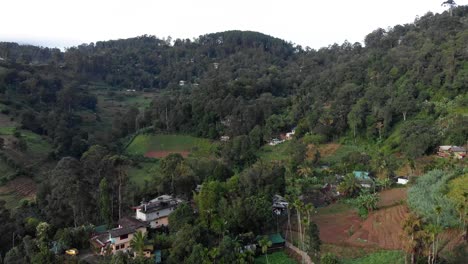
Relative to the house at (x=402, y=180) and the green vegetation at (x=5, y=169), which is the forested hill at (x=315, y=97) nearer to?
the house at (x=402, y=180)

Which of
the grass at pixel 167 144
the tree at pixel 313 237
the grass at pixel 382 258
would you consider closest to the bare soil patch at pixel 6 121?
the grass at pixel 167 144

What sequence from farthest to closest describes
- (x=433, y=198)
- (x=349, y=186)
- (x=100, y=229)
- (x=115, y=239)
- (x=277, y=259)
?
(x=349, y=186)
(x=100, y=229)
(x=433, y=198)
(x=277, y=259)
(x=115, y=239)

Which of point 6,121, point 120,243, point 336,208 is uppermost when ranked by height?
point 6,121

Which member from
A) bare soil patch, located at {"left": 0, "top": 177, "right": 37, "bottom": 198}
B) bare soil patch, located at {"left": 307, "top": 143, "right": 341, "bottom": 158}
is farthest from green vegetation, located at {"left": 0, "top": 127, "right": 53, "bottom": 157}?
bare soil patch, located at {"left": 307, "top": 143, "right": 341, "bottom": 158}

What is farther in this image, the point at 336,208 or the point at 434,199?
the point at 336,208

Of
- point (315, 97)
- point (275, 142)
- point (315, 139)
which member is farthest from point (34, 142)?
point (315, 97)

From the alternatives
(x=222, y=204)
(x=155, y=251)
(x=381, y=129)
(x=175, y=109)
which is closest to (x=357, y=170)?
(x=381, y=129)

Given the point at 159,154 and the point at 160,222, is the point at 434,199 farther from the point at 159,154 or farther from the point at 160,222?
the point at 159,154

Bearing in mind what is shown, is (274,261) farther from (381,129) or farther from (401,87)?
(401,87)
